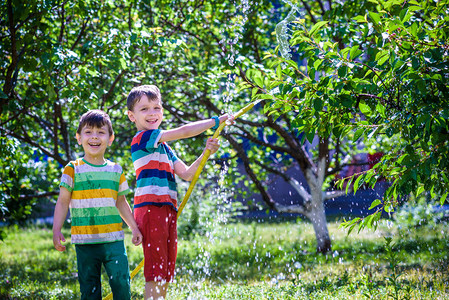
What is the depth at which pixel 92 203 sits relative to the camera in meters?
3.04

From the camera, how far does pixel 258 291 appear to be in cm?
400

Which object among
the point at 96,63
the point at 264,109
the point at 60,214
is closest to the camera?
the point at 60,214

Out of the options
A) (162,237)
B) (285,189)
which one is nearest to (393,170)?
(162,237)

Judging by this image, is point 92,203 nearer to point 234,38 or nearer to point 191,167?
point 191,167

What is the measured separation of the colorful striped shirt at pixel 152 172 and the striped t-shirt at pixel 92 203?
188mm

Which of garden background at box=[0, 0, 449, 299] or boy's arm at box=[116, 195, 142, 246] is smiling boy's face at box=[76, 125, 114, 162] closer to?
boy's arm at box=[116, 195, 142, 246]

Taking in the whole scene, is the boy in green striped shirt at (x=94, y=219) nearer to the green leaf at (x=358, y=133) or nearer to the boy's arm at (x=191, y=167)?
the boy's arm at (x=191, y=167)

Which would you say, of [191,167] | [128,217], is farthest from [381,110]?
[128,217]

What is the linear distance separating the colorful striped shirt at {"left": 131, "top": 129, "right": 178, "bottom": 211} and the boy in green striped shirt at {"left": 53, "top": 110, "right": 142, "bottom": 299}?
18cm

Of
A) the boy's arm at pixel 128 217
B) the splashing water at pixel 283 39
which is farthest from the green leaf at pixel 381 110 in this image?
the boy's arm at pixel 128 217

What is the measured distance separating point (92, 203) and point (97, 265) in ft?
1.35

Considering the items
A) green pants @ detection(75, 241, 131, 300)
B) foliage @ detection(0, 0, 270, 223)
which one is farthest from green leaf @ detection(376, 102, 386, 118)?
foliage @ detection(0, 0, 270, 223)

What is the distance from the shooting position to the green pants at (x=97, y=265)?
9.91 feet

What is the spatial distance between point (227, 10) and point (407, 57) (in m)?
4.29
